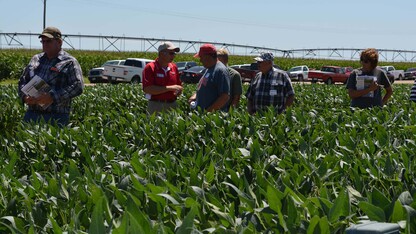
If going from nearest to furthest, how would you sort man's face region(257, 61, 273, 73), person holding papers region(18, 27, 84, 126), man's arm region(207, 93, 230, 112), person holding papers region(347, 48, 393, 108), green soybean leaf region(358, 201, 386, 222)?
green soybean leaf region(358, 201, 386, 222) → person holding papers region(18, 27, 84, 126) → man's arm region(207, 93, 230, 112) → person holding papers region(347, 48, 393, 108) → man's face region(257, 61, 273, 73)

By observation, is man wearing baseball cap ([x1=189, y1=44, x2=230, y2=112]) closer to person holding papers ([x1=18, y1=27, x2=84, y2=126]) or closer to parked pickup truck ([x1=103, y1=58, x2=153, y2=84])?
person holding papers ([x1=18, y1=27, x2=84, y2=126])

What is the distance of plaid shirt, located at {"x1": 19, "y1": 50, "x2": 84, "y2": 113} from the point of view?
626cm

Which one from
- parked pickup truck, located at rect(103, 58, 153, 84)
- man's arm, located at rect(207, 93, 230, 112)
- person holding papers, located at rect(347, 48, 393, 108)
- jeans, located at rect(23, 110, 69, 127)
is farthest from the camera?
parked pickup truck, located at rect(103, 58, 153, 84)

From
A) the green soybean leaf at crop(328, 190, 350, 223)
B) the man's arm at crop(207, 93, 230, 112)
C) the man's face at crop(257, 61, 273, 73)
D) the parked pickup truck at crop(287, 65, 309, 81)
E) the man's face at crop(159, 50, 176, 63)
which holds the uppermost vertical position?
the man's face at crop(159, 50, 176, 63)

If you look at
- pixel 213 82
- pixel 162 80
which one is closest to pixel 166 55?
pixel 162 80

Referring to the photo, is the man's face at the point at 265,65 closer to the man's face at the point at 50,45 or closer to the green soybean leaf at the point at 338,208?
the man's face at the point at 50,45

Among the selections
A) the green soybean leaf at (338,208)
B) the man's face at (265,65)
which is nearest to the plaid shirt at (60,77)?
the man's face at (265,65)

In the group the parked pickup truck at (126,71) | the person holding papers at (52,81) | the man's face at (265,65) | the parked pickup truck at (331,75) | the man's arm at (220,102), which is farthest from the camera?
the parked pickup truck at (331,75)

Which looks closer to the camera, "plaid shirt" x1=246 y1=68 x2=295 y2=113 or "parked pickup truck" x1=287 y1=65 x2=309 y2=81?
"plaid shirt" x1=246 y1=68 x2=295 y2=113

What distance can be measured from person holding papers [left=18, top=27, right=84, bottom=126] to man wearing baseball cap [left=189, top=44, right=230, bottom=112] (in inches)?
55.5

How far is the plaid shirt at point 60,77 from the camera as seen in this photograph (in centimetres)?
626

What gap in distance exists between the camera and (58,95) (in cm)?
621

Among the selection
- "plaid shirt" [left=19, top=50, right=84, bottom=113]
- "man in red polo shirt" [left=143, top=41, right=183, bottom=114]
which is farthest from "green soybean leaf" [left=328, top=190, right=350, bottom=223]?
"man in red polo shirt" [left=143, top=41, right=183, bottom=114]

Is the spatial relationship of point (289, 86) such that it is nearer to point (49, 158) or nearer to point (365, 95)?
point (365, 95)
